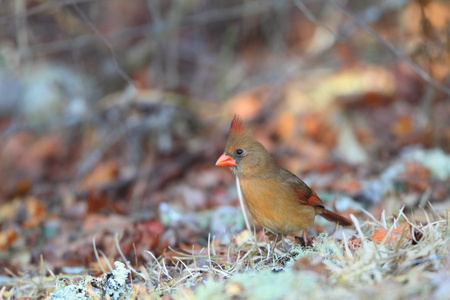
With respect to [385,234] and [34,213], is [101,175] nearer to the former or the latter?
[34,213]

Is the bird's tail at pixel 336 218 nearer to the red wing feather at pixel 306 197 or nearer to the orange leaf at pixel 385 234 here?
the red wing feather at pixel 306 197

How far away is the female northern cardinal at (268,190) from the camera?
3.22 meters

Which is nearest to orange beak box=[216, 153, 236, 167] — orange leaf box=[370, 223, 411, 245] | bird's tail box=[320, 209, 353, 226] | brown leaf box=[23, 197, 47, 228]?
bird's tail box=[320, 209, 353, 226]

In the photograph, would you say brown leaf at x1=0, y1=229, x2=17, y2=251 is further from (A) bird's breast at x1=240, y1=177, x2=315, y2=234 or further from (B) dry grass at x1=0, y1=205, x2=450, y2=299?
(A) bird's breast at x1=240, y1=177, x2=315, y2=234

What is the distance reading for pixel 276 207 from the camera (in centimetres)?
322

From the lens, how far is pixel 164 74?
6152 mm

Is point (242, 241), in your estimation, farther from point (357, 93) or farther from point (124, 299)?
point (357, 93)

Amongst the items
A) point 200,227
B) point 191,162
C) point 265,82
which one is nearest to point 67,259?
point 200,227

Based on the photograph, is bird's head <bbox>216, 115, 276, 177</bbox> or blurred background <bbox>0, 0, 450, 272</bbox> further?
blurred background <bbox>0, 0, 450, 272</bbox>

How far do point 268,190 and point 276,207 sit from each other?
0.13 meters

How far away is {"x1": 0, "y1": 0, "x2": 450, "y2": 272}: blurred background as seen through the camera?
168 inches

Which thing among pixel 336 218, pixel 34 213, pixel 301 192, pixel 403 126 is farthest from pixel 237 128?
pixel 403 126

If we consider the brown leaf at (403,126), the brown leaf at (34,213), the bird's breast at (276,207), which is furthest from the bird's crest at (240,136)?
the brown leaf at (403,126)

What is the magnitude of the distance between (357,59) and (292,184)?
353 centimetres
